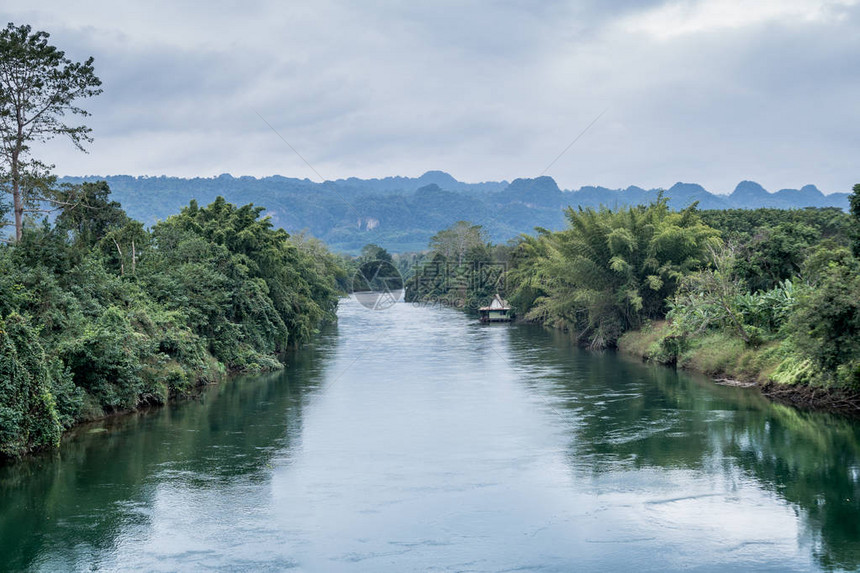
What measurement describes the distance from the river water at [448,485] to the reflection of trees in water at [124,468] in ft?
0.20

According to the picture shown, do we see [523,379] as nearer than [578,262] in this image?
Yes

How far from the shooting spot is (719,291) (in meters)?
30.1

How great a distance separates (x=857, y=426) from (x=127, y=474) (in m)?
17.8

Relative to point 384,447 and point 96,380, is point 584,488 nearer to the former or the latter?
point 384,447

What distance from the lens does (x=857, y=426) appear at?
2055 centimetres

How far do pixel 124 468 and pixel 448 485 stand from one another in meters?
7.39

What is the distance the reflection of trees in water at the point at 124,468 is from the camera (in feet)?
45.3

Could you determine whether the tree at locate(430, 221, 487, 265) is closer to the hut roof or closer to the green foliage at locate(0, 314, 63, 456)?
the hut roof

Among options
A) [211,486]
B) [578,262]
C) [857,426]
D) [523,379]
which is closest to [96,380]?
[211,486]

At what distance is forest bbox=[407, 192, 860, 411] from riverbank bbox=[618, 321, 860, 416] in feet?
0.16

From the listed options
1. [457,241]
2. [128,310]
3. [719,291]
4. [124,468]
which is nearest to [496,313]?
[719,291]

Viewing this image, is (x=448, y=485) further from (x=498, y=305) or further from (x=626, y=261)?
(x=498, y=305)

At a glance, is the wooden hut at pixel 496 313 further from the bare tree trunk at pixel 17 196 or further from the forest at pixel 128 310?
the bare tree trunk at pixel 17 196

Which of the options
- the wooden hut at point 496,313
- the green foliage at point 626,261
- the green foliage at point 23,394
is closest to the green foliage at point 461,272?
the wooden hut at point 496,313
